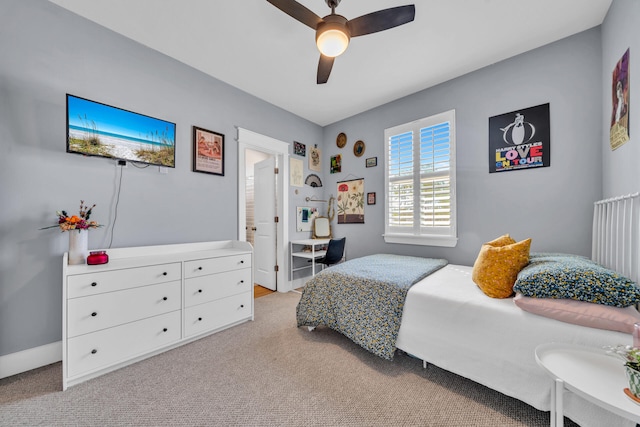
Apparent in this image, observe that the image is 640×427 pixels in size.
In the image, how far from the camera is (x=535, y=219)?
2.43 meters

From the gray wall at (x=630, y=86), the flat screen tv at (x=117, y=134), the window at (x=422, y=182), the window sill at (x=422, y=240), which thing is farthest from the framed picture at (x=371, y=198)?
the flat screen tv at (x=117, y=134)

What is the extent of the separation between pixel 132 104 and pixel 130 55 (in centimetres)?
46

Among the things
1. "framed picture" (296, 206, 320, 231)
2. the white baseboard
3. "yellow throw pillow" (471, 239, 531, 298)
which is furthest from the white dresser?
"yellow throw pillow" (471, 239, 531, 298)

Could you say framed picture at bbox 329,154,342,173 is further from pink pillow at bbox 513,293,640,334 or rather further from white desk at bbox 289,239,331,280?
pink pillow at bbox 513,293,640,334

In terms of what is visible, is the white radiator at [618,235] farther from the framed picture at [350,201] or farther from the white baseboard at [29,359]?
the white baseboard at [29,359]

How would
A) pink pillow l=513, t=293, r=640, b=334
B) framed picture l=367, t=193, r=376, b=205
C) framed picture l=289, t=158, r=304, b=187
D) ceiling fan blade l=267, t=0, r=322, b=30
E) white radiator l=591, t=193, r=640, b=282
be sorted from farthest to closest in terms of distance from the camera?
framed picture l=289, t=158, r=304, b=187 < framed picture l=367, t=193, r=376, b=205 < ceiling fan blade l=267, t=0, r=322, b=30 < white radiator l=591, t=193, r=640, b=282 < pink pillow l=513, t=293, r=640, b=334

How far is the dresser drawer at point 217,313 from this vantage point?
221 cm

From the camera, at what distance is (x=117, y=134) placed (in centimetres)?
220

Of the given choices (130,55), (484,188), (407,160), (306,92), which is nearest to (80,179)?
(130,55)

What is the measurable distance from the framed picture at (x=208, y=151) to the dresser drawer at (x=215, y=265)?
1.07 meters

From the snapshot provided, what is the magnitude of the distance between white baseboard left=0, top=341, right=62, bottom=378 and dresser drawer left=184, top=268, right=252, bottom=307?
97cm

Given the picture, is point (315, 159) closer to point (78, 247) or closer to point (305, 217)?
point (305, 217)

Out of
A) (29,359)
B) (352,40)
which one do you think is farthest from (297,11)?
(29,359)

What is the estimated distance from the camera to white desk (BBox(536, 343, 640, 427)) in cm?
82
